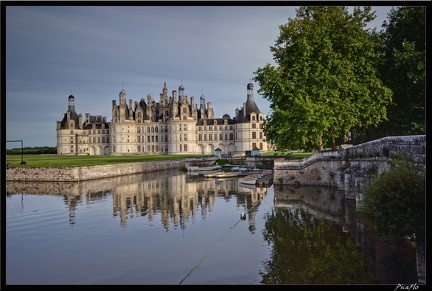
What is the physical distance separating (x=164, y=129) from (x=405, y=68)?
74614 mm

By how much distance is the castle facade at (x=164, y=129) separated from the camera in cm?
8944

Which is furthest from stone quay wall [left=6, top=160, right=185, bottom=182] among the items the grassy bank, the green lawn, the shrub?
the shrub

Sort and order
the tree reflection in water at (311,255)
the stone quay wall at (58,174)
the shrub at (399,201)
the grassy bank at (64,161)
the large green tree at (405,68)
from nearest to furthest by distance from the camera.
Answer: the shrub at (399,201) → the tree reflection in water at (311,255) → the large green tree at (405,68) → the stone quay wall at (58,174) → the grassy bank at (64,161)

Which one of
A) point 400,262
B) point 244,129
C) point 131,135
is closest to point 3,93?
point 400,262

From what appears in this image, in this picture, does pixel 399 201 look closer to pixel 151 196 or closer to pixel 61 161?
pixel 151 196

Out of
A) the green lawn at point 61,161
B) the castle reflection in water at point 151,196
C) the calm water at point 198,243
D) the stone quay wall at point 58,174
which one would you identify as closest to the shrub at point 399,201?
the calm water at point 198,243

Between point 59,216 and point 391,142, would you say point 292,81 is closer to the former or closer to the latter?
point 391,142

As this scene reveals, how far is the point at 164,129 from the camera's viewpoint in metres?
97.5

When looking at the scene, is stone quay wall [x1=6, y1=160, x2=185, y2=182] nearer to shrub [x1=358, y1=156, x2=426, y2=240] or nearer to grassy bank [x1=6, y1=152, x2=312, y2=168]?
grassy bank [x1=6, y1=152, x2=312, y2=168]

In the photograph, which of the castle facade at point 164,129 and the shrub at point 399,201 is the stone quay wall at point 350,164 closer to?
the shrub at point 399,201

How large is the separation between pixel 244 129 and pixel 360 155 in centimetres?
6742

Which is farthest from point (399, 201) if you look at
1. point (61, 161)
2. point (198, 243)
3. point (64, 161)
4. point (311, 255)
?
point (61, 161)

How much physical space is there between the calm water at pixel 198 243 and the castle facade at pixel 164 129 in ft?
212

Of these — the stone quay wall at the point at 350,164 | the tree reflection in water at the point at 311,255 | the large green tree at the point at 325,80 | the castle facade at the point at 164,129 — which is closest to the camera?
the tree reflection in water at the point at 311,255
